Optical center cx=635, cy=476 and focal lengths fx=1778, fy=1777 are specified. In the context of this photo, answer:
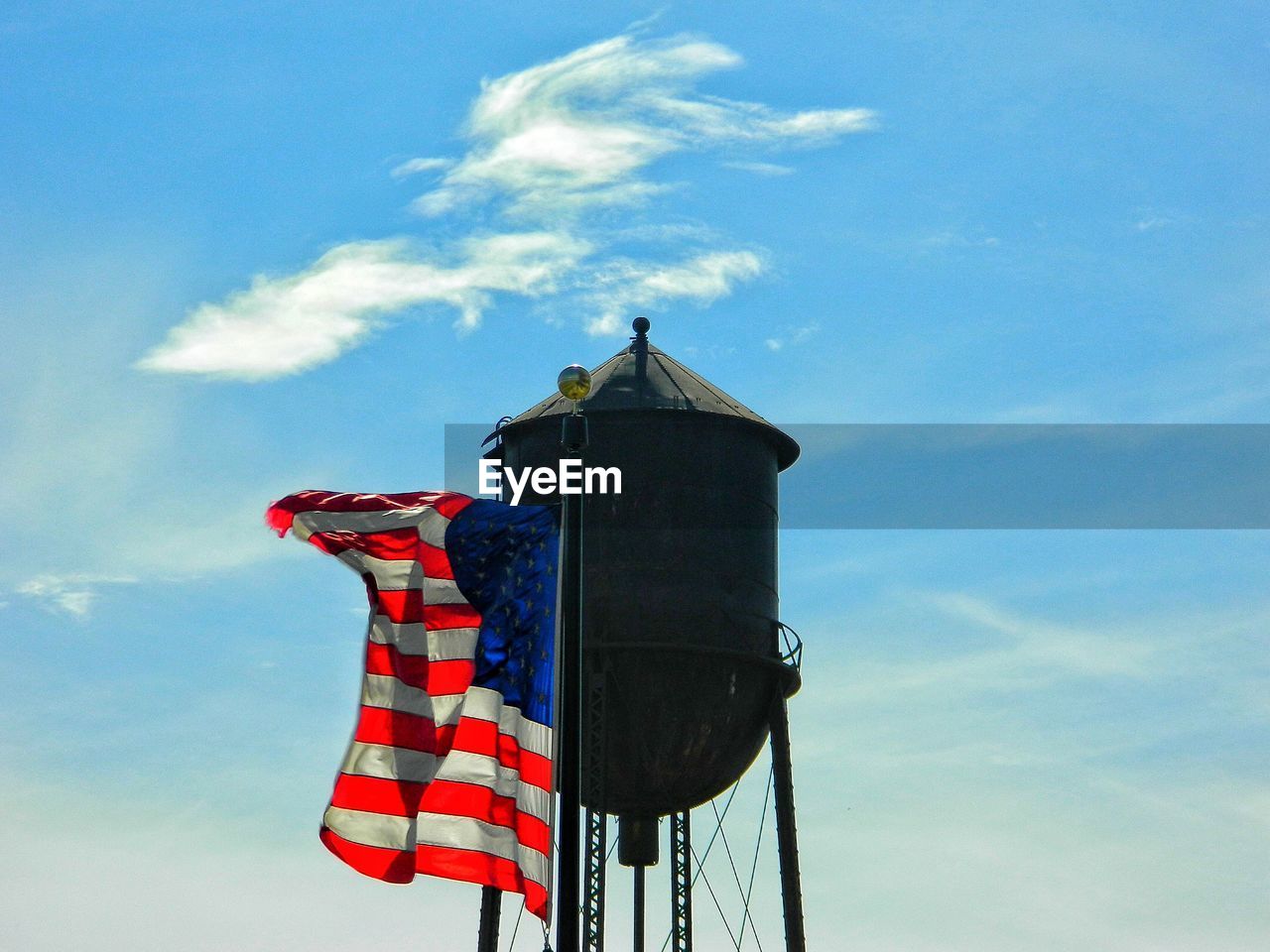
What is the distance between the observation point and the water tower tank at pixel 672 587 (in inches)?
957

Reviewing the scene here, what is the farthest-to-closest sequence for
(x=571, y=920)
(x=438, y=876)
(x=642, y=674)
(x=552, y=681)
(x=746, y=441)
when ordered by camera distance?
(x=746, y=441), (x=642, y=674), (x=552, y=681), (x=438, y=876), (x=571, y=920)

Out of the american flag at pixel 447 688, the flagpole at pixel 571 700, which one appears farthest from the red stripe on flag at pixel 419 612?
the flagpole at pixel 571 700

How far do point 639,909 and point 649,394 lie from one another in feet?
27.4

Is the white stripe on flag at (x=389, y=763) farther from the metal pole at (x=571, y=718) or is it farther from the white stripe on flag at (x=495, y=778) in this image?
the metal pole at (x=571, y=718)

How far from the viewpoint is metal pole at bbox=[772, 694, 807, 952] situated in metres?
23.7

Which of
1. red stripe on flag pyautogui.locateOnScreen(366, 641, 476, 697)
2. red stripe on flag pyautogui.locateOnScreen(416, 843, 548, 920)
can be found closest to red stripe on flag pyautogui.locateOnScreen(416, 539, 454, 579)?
red stripe on flag pyautogui.locateOnScreen(366, 641, 476, 697)

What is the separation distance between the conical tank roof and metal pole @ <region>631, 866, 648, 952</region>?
6.90 metres

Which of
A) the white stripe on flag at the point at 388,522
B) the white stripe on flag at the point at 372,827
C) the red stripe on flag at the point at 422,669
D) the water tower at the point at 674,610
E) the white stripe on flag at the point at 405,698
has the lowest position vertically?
the white stripe on flag at the point at 372,827

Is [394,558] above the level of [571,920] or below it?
above

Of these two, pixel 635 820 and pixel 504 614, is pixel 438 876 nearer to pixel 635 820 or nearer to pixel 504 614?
pixel 504 614

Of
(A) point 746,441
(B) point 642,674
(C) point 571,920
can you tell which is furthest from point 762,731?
(C) point 571,920

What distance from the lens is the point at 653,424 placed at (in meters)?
25.2

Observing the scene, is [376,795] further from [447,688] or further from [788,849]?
[788,849]

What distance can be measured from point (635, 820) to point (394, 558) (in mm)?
12783
